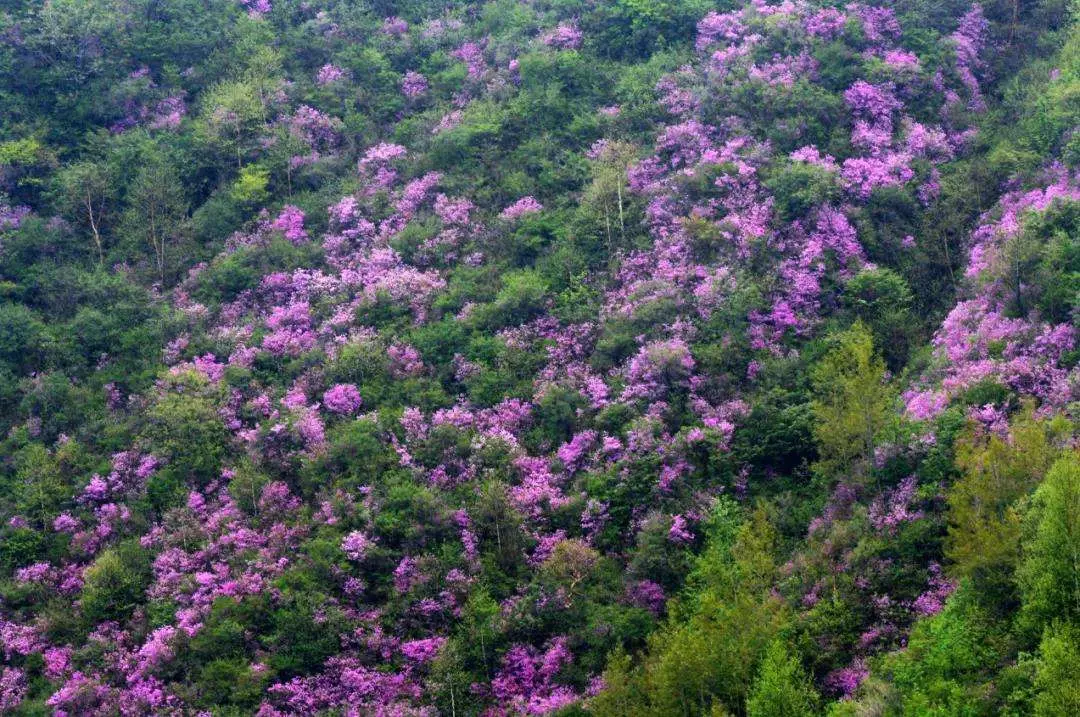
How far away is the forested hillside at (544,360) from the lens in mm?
36594

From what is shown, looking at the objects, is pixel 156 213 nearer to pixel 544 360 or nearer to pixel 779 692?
pixel 544 360

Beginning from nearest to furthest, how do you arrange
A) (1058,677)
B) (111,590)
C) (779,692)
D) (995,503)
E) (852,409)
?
(1058,677)
(779,692)
(995,503)
(852,409)
(111,590)

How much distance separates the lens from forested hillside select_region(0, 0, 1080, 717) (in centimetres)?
3659

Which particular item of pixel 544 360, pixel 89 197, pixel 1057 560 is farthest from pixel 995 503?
pixel 89 197

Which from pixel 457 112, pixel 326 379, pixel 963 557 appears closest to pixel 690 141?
pixel 457 112

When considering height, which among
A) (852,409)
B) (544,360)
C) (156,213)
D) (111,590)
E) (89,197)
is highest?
(89,197)

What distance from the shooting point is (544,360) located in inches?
1949

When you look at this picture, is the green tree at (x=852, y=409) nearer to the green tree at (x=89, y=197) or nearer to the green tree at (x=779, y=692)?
the green tree at (x=779, y=692)

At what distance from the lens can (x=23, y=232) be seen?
58.3m

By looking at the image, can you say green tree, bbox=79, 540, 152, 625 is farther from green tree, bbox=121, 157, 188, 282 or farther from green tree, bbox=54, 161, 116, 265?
green tree, bbox=54, 161, 116, 265

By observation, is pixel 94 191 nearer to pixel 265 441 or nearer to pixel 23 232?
pixel 23 232

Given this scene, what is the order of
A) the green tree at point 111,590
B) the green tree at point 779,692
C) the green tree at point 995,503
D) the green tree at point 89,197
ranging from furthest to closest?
1. the green tree at point 89,197
2. the green tree at point 111,590
3. the green tree at point 995,503
4. the green tree at point 779,692

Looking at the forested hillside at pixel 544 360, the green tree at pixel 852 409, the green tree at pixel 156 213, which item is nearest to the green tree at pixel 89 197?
the forested hillside at pixel 544 360

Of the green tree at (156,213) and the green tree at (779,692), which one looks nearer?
the green tree at (779,692)
